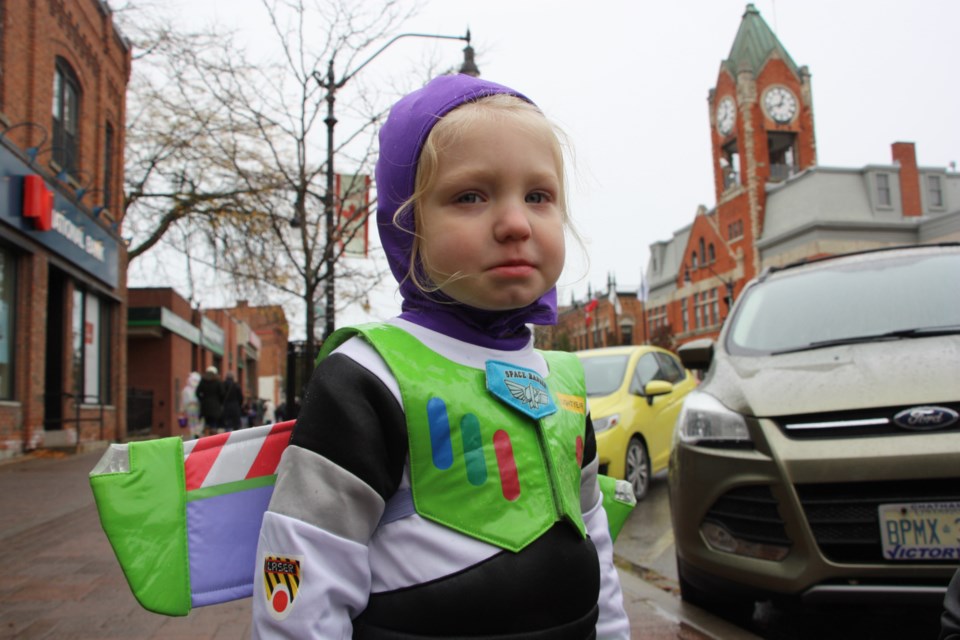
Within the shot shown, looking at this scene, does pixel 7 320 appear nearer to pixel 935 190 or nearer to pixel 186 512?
pixel 186 512

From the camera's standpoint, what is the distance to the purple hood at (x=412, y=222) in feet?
4.45

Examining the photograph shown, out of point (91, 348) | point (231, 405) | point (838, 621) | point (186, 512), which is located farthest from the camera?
point (231, 405)

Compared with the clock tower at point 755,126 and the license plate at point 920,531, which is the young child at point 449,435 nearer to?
the license plate at point 920,531

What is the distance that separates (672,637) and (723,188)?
5644cm

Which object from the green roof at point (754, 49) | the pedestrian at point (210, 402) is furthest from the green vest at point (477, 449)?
the green roof at point (754, 49)

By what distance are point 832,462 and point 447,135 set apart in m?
2.16

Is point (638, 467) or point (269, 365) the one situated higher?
point (269, 365)

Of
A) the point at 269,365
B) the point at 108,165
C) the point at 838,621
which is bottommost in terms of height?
the point at 838,621

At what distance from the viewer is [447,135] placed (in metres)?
1.32

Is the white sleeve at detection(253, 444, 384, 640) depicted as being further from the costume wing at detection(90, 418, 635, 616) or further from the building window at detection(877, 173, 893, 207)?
the building window at detection(877, 173, 893, 207)

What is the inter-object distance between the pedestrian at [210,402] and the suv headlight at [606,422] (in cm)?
1100

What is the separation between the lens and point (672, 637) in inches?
122

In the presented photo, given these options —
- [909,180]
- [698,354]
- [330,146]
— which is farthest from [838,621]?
[909,180]

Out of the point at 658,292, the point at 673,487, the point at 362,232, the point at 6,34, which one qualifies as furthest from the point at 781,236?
the point at 673,487
